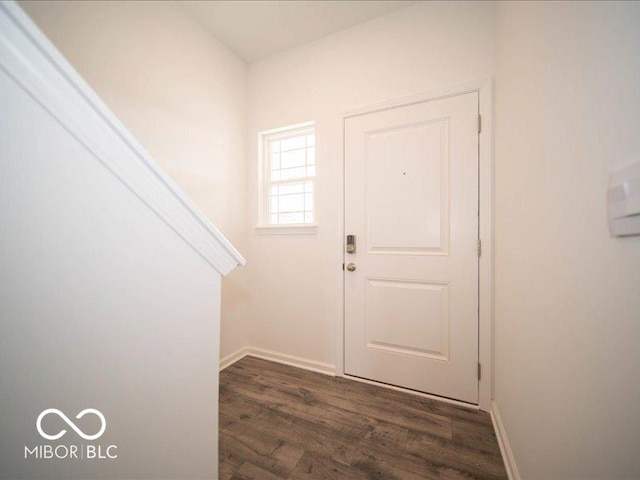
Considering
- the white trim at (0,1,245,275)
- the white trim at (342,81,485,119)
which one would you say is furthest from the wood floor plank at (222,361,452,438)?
the white trim at (342,81,485,119)

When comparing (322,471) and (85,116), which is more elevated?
(85,116)

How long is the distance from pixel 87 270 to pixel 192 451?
0.66m

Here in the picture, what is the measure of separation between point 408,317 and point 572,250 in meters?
1.29

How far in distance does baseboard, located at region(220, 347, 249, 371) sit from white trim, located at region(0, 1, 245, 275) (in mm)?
1903

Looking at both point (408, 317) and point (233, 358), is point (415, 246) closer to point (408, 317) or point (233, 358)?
point (408, 317)

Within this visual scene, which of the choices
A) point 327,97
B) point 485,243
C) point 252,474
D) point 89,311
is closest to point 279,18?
point 327,97

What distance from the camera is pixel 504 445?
1.33 meters

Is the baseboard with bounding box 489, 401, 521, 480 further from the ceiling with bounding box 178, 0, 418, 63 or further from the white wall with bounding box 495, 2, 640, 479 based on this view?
the ceiling with bounding box 178, 0, 418, 63

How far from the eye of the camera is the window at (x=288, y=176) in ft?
7.93

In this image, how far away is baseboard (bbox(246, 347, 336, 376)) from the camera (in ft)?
7.14

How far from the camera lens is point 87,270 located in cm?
55

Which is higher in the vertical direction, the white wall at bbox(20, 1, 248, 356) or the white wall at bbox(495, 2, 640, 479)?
the white wall at bbox(20, 1, 248, 356)

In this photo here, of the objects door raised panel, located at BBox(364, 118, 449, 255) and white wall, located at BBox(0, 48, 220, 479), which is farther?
door raised panel, located at BBox(364, 118, 449, 255)

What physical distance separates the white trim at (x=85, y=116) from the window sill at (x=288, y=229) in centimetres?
151
